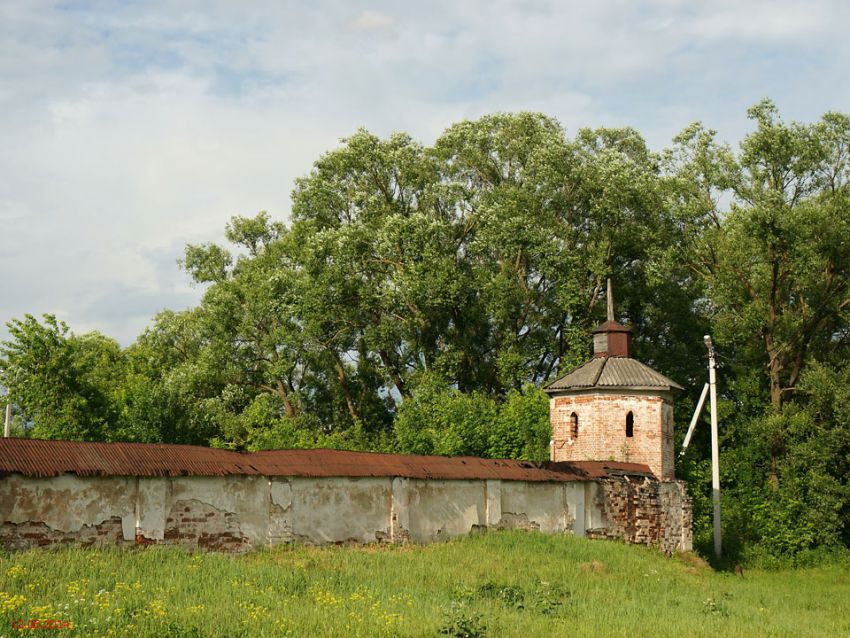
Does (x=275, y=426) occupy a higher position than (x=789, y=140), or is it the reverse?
(x=789, y=140)

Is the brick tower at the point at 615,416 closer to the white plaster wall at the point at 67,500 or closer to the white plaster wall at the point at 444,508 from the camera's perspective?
the white plaster wall at the point at 444,508

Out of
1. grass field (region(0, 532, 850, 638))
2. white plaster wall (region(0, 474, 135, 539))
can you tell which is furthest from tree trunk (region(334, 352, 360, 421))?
white plaster wall (region(0, 474, 135, 539))

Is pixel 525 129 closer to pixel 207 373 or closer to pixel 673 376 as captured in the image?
pixel 673 376

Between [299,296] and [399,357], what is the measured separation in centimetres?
523

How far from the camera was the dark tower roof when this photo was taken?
2719cm

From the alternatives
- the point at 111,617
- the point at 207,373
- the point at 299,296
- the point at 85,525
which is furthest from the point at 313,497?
the point at 207,373

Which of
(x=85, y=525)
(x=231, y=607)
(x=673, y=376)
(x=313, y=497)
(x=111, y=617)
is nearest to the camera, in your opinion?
(x=111, y=617)

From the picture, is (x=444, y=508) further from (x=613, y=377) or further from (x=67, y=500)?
(x=613, y=377)

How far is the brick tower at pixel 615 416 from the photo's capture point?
26.9m

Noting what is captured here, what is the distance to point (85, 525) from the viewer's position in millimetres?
14516

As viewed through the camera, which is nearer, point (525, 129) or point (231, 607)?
point (231, 607)

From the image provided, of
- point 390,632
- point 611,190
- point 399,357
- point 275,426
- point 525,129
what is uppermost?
point 525,129

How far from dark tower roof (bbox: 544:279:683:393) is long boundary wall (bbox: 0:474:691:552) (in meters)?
3.29
